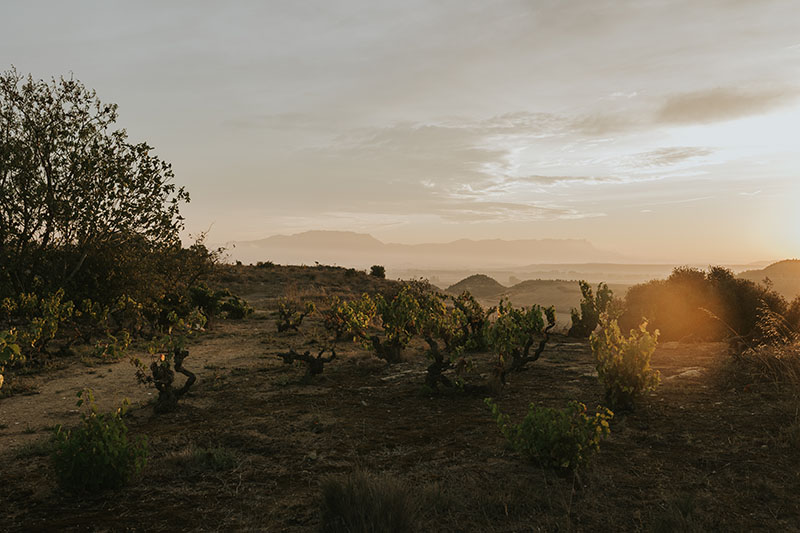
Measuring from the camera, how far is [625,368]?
7500 mm

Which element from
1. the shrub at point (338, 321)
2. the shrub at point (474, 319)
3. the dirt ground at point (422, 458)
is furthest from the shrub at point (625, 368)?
the shrub at point (338, 321)

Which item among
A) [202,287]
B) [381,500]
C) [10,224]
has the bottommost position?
[381,500]

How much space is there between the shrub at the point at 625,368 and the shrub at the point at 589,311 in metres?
9.22

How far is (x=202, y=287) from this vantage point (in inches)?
778

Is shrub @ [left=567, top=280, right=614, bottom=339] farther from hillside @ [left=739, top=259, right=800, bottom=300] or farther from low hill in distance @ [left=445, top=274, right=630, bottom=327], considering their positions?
hillside @ [left=739, top=259, right=800, bottom=300]

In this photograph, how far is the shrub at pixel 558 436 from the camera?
17.5 ft

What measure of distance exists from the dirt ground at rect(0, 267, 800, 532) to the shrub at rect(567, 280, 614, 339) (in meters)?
5.71

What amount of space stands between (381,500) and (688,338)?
13.1 metres

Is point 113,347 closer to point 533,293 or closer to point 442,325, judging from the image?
point 442,325

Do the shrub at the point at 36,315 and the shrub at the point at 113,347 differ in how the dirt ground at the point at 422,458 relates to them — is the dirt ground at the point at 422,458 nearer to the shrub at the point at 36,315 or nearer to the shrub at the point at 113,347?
the shrub at the point at 113,347

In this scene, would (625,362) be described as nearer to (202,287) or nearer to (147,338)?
(147,338)

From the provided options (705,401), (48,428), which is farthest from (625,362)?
(48,428)

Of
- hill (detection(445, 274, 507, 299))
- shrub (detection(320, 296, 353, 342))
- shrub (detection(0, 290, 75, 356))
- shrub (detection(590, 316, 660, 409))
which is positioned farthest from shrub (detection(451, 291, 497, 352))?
hill (detection(445, 274, 507, 299))

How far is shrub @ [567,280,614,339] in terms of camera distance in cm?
1659
